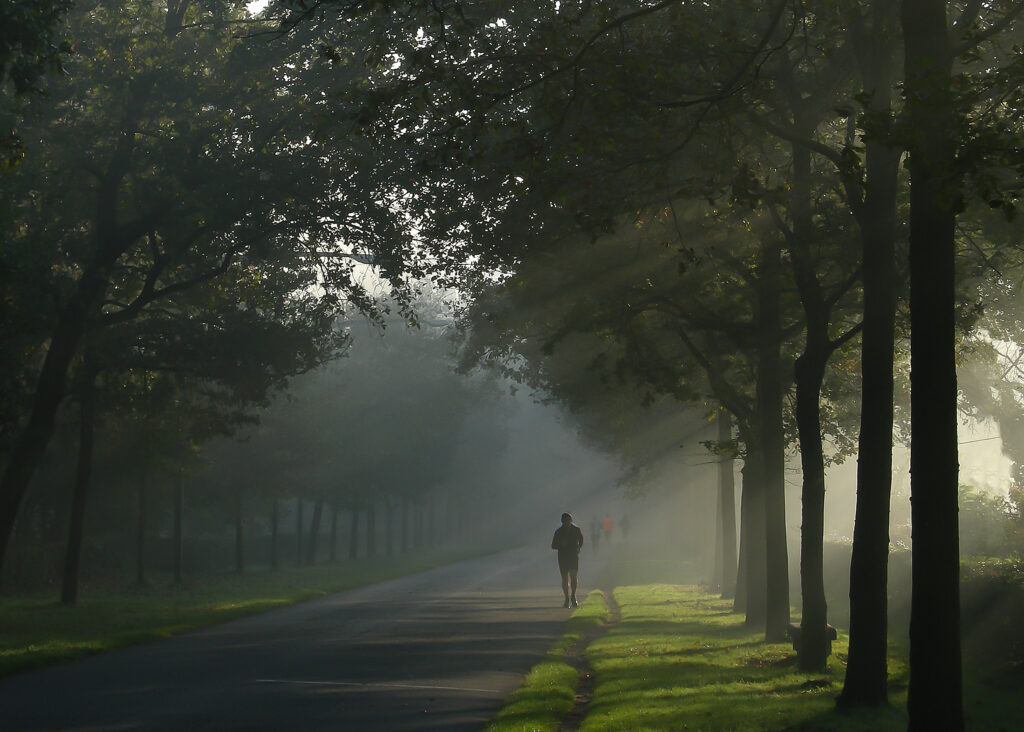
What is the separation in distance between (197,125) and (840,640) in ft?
50.2

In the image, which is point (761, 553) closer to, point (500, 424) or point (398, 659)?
point (398, 659)

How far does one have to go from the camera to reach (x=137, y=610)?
23.3 meters

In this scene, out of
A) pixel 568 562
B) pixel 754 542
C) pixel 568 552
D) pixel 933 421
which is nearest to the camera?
pixel 933 421

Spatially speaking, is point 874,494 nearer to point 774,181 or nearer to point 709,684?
point 709,684

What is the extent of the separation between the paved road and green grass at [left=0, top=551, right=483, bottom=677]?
24.6 inches

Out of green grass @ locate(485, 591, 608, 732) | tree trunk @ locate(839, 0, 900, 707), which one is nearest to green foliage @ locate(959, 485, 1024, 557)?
green grass @ locate(485, 591, 608, 732)

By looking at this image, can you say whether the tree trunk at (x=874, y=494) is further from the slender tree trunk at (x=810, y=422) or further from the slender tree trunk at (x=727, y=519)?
the slender tree trunk at (x=727, y=519)

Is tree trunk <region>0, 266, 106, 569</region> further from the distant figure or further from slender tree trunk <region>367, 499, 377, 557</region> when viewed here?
slender tree trunk <region>367, 499, 377, 557</region>

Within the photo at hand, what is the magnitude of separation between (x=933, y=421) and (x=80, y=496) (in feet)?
71.8

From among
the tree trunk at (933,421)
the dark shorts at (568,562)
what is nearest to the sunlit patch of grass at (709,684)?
the tree trunk at (933,421)

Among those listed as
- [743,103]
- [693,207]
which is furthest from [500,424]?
[743,103]

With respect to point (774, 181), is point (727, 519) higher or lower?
lower

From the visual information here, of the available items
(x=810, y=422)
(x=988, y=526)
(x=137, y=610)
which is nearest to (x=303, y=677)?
(x=810, y=422)

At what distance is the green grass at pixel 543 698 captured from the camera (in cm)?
977
